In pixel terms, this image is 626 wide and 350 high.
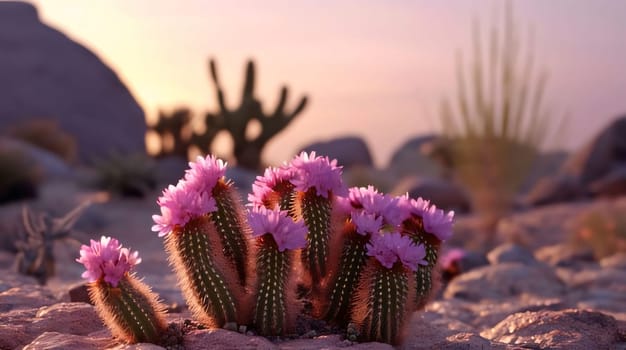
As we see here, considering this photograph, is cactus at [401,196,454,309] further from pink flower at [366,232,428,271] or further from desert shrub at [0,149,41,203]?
desert shrub at [0,149,41,203]

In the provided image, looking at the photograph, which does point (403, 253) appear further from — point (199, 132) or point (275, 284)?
point (199, 132)

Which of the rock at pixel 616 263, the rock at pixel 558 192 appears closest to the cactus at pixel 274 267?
the rock at pixel 616 263

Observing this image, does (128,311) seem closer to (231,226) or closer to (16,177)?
(231,226)

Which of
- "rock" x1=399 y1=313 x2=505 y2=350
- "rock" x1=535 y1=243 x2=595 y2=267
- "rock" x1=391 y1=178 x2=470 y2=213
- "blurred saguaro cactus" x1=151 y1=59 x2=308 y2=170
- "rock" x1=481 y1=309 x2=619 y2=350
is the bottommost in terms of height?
"rock" x1=399 y1=313 x2=505 y2=350

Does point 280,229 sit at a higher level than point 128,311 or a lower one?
higher

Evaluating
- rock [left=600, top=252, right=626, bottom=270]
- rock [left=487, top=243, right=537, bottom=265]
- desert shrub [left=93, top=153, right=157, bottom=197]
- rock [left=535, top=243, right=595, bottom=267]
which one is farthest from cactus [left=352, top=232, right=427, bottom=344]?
desert shrub [left=93, top=153, right=157, bottom=197]

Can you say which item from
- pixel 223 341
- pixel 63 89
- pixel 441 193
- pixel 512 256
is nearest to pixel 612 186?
pixel 441 193
